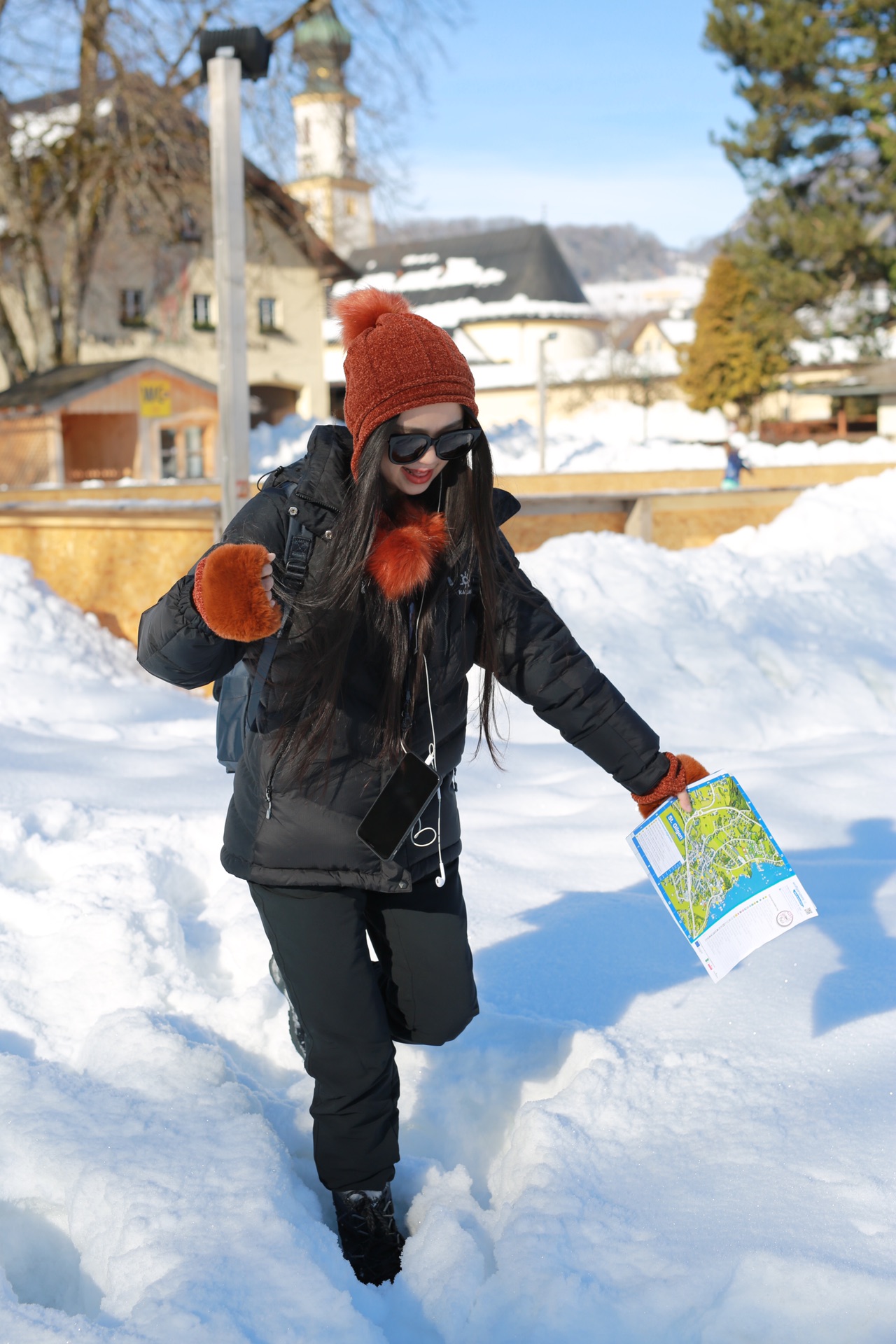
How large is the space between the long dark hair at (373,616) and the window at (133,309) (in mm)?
29365

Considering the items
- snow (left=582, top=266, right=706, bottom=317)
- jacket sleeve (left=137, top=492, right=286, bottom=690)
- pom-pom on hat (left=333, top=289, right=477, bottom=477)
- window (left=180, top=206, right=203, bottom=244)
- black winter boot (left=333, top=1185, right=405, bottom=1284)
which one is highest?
snow (left=582, top=266, right=706, bottom=317)

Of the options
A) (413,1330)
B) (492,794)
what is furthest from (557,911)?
(413,1330)

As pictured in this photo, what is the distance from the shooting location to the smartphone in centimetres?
216

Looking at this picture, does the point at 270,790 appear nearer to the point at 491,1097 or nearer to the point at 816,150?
the point at 491,1097

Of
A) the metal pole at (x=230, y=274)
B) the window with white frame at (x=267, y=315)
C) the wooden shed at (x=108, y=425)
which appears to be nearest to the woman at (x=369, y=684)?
the metal pole at (x=230, y=274)

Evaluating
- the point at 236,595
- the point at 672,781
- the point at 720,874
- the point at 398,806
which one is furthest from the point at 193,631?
the point at 720,874

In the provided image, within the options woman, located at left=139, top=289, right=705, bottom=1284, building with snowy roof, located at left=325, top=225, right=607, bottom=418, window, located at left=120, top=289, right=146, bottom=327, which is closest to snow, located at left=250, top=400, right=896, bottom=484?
window, located at left=120, top=289, right=146, bottom=327

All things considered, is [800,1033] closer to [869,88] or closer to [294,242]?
[869,88]

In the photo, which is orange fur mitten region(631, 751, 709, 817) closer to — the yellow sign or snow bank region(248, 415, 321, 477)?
snow bank region(248, 415, 321, 477)

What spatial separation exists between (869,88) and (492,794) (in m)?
25.4

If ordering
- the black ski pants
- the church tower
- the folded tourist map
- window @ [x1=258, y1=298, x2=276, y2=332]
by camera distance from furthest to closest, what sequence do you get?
Answer: window @ [x1=258, y1=298, x2=276, y2=332] → the church tower → the folded tourist map → the black ski pants

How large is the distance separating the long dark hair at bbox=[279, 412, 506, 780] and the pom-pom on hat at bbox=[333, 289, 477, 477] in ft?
0.13

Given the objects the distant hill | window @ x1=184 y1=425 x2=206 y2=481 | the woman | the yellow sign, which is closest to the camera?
the woman

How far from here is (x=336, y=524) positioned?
2.09 meters
